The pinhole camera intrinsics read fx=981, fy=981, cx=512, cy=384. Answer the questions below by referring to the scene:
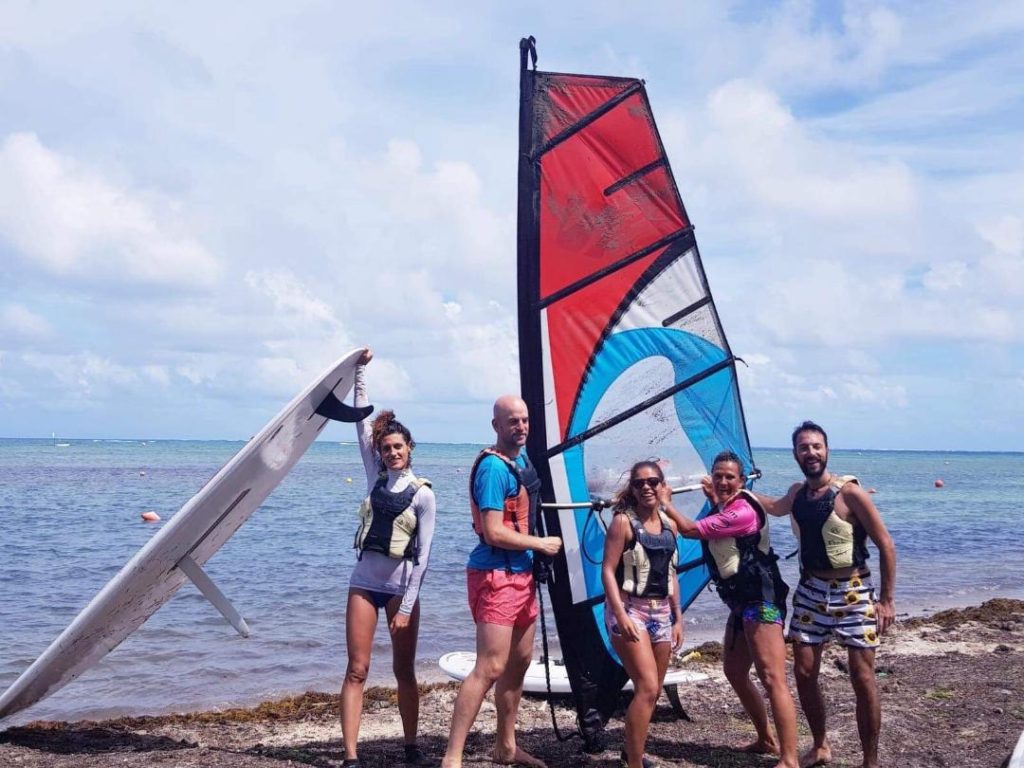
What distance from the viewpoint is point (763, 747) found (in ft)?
14.7

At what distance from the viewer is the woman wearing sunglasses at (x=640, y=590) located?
383 centimetres

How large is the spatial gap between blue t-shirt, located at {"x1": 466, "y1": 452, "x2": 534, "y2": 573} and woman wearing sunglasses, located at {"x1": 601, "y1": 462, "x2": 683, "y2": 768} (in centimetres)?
37

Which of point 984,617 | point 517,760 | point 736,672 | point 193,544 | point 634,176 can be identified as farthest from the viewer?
point 984,617

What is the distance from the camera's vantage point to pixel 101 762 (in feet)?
14.4

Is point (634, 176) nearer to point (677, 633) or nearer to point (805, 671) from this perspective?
point (677, 633)

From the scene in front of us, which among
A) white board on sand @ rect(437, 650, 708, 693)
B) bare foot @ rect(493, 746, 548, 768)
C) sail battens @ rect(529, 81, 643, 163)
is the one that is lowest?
bare foot @ rect(493, 746, 548, 768)

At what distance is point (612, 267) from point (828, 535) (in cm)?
173

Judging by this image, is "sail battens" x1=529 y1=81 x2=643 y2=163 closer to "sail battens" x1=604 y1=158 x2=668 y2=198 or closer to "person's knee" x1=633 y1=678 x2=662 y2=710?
"sail battens" x1=604 y1=158 x2=668 y2=198

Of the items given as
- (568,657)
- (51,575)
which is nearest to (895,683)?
(568,657)

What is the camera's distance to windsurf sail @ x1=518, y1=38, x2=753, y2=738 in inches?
185

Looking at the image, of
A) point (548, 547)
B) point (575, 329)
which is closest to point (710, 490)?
point (548, 547)

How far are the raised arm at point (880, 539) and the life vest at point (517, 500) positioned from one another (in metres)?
1.27

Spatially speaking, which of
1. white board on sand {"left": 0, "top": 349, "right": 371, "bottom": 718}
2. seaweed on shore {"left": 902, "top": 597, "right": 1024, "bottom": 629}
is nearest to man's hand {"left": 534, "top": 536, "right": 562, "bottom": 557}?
white board on sand {"left": 0, "top": 349, "right": 371, "bottom": 718}

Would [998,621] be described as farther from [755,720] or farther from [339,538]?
[339,538]
